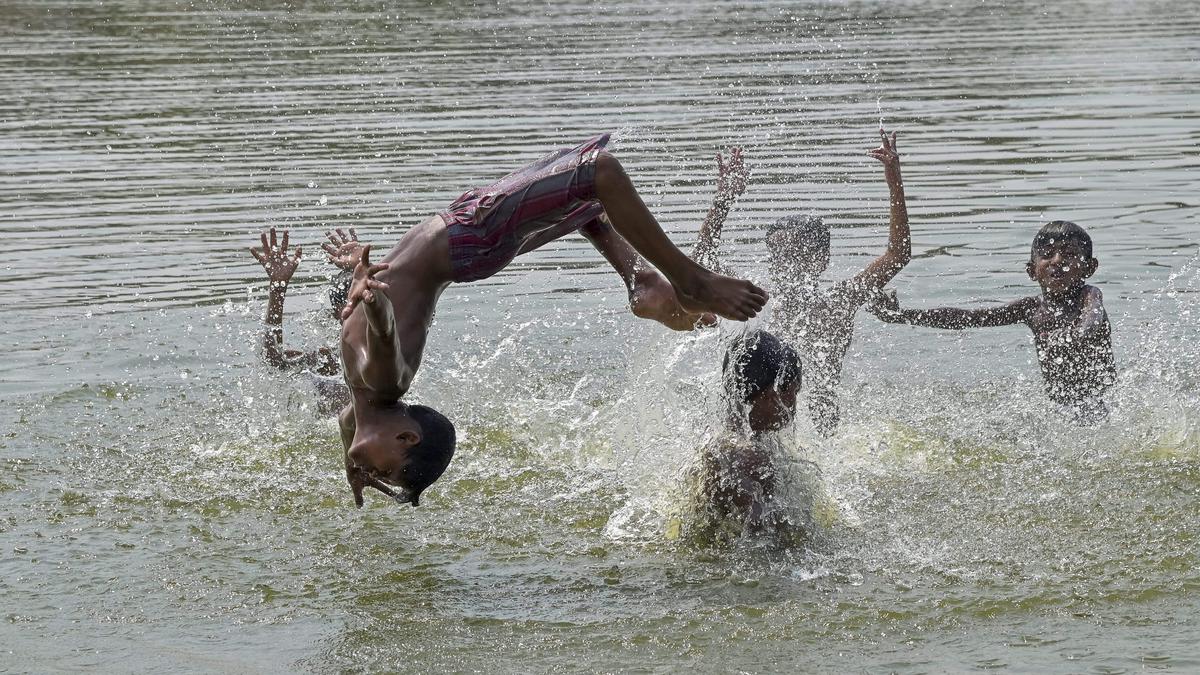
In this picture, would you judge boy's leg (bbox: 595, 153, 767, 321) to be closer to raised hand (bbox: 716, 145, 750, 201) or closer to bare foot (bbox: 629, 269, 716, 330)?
bare foot (bbox: 629, 269, 716, 330)

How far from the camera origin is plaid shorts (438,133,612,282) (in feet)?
22.9

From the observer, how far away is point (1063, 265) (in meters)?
9.52

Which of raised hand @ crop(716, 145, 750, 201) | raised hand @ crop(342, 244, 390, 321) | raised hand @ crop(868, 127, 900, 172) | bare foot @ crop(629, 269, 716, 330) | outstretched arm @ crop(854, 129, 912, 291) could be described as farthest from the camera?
raised hand @ crop(868, 127, 900, 172)

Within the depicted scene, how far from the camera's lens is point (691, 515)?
25.1 feet

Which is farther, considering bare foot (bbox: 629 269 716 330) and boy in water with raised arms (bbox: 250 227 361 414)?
boy in water with raised arms (bbox: 250 227 361 414)

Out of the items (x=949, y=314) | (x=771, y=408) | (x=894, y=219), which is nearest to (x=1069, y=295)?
(x=949, y=314)

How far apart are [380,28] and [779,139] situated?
14006 mm

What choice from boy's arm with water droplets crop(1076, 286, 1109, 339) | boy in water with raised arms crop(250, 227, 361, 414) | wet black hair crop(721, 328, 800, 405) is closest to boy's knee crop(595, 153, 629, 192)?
wet black hair crop(721, 328, 800, 405)

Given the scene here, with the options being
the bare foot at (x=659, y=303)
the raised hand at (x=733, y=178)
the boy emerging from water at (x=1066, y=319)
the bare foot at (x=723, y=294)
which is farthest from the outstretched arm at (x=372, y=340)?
the boy emerging from water at (x=1066, y=319)

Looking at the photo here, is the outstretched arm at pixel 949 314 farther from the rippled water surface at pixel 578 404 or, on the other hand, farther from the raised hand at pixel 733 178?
the raised hand at pixel 733 178

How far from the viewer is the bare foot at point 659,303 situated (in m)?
7.81

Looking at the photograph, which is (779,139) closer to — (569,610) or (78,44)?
(569,610)

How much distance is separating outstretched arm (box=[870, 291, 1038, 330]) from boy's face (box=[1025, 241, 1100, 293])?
9.5 inches

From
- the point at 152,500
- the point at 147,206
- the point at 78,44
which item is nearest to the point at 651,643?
the point at 152,500
